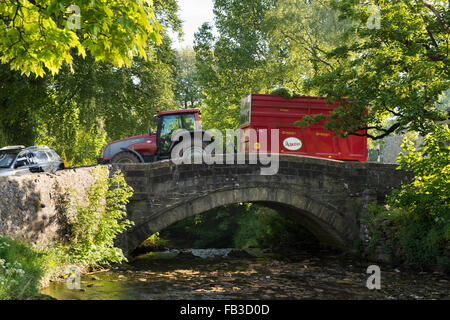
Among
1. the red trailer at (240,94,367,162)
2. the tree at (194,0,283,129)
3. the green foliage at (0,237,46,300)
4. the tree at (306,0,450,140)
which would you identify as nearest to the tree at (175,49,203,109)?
the tree at (194,0,283,129)

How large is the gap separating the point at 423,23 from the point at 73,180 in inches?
406

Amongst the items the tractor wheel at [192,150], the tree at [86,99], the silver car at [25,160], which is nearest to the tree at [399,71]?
the tractor wheel at [192,150]

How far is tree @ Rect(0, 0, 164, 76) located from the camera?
6480 mm

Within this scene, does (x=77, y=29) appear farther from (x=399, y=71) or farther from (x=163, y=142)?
(x=399, y=71)

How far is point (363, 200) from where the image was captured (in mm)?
13500

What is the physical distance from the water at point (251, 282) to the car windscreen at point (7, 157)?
463 cm

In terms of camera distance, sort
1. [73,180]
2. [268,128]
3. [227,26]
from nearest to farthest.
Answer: [73,180] < [268,128] < [227,26]

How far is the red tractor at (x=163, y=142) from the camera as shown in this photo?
1272 centimetres

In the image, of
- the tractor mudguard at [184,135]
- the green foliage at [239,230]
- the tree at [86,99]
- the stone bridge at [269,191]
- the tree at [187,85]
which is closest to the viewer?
the stone bridge at [269,191]

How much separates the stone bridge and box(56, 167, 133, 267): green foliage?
1.46 metres

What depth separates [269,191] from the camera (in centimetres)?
1258

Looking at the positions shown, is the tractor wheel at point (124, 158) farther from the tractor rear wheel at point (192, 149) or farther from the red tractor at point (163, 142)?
the tractor rear wheel at point (192, 149)

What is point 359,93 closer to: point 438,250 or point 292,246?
point 438,250

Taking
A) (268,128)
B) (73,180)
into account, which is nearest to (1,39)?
(73,180)
